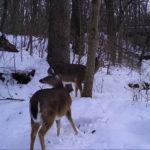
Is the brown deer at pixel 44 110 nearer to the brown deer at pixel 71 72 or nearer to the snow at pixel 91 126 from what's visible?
the snow at pixel 91 126

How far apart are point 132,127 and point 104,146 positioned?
2.86 feet

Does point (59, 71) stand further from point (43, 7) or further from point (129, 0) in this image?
point (129, 0)

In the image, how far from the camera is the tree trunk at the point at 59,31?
30.0ft

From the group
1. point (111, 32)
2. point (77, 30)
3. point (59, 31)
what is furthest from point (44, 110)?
point (111, 32)

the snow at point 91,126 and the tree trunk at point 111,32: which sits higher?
the tree trunk at point 111,32

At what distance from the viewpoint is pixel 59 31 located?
30.5 feet

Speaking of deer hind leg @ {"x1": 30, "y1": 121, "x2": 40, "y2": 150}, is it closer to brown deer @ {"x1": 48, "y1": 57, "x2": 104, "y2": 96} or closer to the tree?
the tree

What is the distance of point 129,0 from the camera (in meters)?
16.9

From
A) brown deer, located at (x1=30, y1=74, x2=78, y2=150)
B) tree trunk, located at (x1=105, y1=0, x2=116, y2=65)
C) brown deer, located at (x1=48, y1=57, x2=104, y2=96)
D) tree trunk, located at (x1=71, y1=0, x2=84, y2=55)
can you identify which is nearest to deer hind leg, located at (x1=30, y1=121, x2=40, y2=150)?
brown deer, located at (x1=30, y1=74, x2=78, y2=150)

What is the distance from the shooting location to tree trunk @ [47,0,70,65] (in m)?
9.16

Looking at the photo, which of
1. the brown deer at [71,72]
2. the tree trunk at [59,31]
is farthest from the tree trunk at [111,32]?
the brown deer at [71,72]

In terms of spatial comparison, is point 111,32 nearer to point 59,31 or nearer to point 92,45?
point 59,31

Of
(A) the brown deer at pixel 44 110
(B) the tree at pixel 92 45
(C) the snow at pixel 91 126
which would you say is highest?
(B) the tree at pixel 92 45

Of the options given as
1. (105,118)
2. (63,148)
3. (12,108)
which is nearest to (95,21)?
(105,118)
